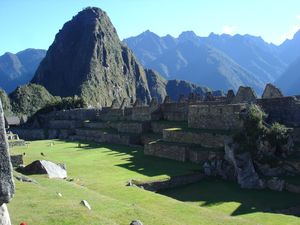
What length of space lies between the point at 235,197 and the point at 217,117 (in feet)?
32.1

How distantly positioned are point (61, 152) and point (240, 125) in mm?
16451

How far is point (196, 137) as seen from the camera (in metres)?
29.4

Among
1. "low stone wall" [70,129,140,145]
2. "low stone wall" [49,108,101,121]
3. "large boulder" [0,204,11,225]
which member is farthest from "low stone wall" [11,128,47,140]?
"large boulder" [0,204,11,225]

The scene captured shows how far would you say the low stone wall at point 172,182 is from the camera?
2221 cm

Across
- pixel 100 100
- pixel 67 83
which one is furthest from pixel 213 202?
pixel 67 83

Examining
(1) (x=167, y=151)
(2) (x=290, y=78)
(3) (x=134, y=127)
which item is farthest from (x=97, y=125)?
(2) (x=290, y=78)

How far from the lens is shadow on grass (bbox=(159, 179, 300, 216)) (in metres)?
18.5

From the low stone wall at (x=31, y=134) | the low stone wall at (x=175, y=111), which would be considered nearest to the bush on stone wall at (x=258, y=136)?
the low stone wall at (x=175, y=111)

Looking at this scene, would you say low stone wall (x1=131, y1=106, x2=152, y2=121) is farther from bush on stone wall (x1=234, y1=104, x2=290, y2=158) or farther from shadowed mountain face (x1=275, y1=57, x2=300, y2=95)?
shadowed mountain face (x1=275, y1=57, x2=300, y2=95)

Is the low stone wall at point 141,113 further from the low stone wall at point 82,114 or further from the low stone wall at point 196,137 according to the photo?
the low stone wall at point 82,114

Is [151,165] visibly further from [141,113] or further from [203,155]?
[141,113]

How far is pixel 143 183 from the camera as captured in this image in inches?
870

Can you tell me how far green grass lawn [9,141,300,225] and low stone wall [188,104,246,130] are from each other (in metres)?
3.79

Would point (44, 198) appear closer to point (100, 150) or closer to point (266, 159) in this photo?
point (266, 159)
